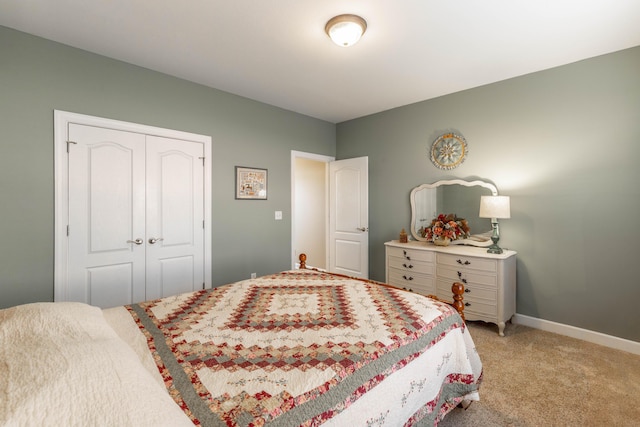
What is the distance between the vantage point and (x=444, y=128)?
3693 mm

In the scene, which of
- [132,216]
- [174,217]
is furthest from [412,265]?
[132,216]

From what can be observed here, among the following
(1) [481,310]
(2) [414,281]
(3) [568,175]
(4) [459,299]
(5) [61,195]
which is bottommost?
(1) [481,310]

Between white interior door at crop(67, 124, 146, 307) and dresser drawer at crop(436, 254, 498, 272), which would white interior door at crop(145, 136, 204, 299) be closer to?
white interior door at crop(67, 124, 146, 307)

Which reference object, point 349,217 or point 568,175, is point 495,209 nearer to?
point 568,175

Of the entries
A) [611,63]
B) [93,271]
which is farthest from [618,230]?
[93,271]

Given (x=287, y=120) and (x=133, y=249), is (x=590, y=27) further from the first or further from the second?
(x=133, y=249)

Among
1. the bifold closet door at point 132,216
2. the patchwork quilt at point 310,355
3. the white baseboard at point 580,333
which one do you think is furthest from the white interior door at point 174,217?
the white baseboard at point 580,333

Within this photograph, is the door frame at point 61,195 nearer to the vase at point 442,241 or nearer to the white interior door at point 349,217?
the white interior door at point 349,217

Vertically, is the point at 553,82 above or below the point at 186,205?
above

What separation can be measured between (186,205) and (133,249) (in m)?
0.66

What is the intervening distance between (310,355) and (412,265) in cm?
257

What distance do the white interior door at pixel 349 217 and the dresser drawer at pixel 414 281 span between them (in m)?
0.72

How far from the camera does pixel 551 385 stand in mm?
2104

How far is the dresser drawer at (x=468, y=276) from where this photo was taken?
2.94 meters
